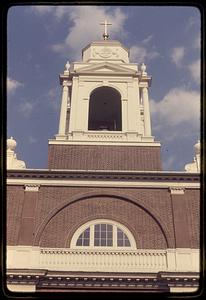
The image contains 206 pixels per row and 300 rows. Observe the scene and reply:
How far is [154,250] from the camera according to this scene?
22953 mm

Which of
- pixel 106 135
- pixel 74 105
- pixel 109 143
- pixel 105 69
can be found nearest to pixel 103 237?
pixel 109 143

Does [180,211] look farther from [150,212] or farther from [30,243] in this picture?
[30,243]

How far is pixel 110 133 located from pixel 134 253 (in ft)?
27.1

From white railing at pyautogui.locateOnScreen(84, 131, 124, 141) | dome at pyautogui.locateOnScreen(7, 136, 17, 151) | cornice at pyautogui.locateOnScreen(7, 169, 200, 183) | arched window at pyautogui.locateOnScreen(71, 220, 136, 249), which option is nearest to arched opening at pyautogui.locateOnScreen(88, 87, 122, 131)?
white railing at pyautogui.locateOnScreen(84, 131, 124, 141)

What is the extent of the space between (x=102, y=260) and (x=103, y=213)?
2.31 metres

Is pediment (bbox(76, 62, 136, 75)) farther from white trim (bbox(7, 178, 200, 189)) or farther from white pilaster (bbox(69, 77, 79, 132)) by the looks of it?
white trim (bbox(7, 178, 200, 189))

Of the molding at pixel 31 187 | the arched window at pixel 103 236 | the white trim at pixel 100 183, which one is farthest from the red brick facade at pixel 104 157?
the arched window at pixel 103 236

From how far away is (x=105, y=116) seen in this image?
3253cm

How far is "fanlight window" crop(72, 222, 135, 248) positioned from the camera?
23469 millimetres

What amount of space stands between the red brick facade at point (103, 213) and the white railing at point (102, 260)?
437 millimetres

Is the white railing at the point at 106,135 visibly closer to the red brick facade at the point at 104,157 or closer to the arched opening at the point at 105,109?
the red brick facade at the point at 104,157

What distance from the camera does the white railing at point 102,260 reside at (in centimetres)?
2231

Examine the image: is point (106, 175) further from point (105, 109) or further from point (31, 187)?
point (105, 109)

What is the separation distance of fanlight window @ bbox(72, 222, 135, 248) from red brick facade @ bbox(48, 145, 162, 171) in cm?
433
